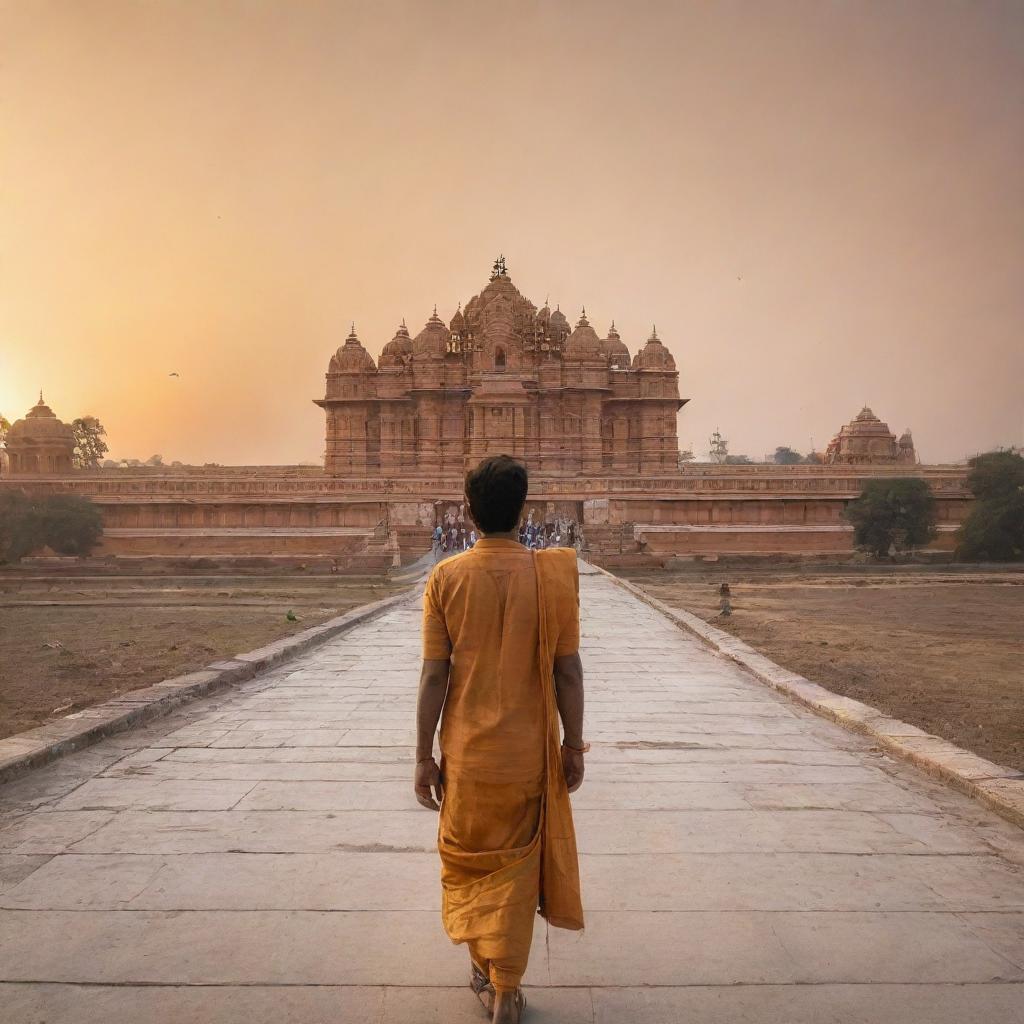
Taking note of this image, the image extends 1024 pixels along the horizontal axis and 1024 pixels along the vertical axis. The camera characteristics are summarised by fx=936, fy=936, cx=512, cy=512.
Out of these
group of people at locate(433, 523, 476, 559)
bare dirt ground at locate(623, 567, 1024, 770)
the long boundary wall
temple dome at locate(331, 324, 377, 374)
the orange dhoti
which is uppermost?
temple dome at locate(331, 324, 377, 374)

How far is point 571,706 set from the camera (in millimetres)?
2924

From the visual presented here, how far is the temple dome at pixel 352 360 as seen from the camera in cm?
4725

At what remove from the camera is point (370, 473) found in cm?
4444

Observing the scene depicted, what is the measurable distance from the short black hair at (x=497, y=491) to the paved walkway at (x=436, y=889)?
1.39 metres

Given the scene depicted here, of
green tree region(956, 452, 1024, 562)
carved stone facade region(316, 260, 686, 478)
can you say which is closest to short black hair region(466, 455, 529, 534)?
green tree region(956, 452, 1024, 562)

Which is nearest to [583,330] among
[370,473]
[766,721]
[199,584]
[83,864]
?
[370,473]

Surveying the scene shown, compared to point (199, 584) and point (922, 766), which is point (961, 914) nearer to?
point (922, 766)

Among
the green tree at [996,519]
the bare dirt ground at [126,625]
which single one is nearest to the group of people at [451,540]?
the bare dirt ground at [126,625]

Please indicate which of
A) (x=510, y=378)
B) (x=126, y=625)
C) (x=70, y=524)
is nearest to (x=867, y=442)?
(x=510, y=378)

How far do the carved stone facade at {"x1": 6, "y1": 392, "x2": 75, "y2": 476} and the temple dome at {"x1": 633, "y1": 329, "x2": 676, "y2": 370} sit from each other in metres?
31.0

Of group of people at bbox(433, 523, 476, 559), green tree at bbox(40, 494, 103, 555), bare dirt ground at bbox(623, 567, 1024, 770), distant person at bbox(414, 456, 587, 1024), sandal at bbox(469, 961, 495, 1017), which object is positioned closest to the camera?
sandal at bbox(469, 961, 495, 1017)

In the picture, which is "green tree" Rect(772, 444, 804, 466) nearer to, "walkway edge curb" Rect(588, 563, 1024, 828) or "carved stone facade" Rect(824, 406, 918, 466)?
"carved stone facade" Rect(824, 406, 918, 466)

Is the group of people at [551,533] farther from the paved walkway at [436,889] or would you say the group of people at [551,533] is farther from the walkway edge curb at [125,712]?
the paved walkway at [436,889]

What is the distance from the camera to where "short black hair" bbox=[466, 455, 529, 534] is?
292 cm
